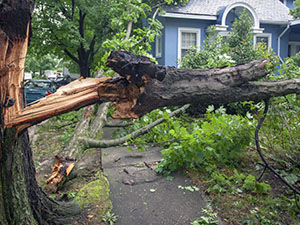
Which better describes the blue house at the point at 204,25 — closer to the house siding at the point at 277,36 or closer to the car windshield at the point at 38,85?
the house siding at the point at 277,36

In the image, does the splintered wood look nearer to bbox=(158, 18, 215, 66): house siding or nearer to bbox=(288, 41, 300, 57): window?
bbox=(158, 18, 215, 66): house siding

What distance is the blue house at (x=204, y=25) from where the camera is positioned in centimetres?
1259

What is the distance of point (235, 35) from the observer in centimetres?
1031

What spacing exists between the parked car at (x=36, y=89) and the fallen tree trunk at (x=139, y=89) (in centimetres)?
1177

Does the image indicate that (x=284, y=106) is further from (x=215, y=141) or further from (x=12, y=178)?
(x=12, y=178)

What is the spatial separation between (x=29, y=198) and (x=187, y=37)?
39.3ft

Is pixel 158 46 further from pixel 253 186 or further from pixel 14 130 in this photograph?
pixel 14 130

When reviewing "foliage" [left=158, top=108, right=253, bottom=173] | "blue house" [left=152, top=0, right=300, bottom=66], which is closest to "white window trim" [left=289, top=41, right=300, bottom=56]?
"blue house" [left=152, top=0, right=300, bottom=66]

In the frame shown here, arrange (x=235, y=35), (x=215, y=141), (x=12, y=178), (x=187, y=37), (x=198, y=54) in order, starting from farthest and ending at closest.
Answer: (x=187, y=37), (x=235, y=35), (x=198, y=54), (x=215, y=141), (x=12, y=178)

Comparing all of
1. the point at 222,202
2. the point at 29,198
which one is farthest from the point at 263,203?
the point at 29,198

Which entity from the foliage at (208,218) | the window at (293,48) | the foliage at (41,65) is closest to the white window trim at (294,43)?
the window at (293,48)

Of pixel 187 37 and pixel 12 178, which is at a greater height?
pixel 187 37

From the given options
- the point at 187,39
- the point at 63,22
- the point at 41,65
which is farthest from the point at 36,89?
the point at 41,65

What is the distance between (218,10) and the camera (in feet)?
42.6
